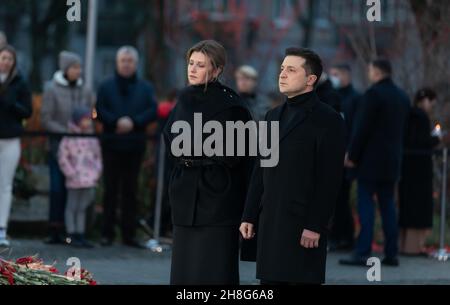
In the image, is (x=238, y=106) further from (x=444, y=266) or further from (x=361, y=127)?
(x=444, y=266)

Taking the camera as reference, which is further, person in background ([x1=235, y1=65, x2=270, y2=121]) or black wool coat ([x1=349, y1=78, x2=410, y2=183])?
person in background ([x1=235, y1=65, x2=270, y2=121])

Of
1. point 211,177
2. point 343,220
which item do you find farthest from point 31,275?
point 343,220

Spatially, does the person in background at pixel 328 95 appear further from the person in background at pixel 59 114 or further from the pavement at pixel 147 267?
the person in background at pixel 59 114

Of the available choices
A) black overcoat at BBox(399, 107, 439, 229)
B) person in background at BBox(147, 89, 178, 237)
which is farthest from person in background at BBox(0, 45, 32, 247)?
black overcoat at BBox(399, 107, 439, 229)

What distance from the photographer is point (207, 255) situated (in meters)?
8.87

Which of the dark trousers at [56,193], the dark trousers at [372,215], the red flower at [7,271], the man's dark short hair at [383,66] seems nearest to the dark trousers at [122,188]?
the dark trousers at [56,193]

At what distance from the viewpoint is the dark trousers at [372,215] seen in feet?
42.8

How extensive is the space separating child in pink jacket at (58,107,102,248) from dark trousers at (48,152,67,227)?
0.30ft

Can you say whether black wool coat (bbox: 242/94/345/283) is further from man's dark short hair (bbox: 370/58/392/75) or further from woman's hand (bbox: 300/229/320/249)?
man's dark short hair (bbox: 370/58/392/75)

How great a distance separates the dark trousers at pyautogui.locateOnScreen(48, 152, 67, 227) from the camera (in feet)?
45.1

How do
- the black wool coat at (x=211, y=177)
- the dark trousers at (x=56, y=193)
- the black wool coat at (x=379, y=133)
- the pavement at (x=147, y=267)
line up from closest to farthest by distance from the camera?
the black wool coat at (x=211, y=177), the pavement at (x=147, y=267), the black wool coat at (x=379, y=133), the dark trousers at (x=56, y=193)

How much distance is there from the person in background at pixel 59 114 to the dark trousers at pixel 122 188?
45 cm
